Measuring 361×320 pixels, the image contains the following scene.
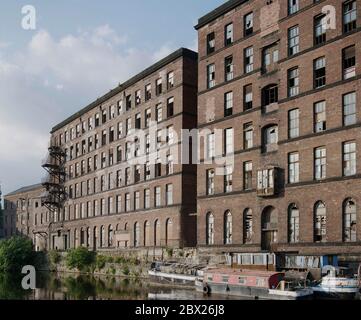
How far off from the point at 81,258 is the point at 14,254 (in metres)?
13.0

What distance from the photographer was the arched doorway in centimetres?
3878

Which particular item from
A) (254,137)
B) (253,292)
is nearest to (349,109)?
(254,137)

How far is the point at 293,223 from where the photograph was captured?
36719 millimetres

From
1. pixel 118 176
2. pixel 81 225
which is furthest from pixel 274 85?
pixel 81 225

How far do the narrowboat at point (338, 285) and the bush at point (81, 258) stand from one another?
35.9 meters

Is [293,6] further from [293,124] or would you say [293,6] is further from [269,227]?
[269,227]

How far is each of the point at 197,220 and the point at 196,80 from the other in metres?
15.2

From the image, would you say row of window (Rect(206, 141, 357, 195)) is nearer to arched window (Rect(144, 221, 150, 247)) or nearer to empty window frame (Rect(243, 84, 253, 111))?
empty window frame (Rect(243, 84, 253, 111))

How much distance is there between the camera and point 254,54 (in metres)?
41.6

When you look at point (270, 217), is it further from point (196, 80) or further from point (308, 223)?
point (196, 80)

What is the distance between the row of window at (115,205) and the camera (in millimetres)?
53225

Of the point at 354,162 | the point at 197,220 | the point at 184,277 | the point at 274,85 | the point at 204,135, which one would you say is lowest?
the point at 184,277

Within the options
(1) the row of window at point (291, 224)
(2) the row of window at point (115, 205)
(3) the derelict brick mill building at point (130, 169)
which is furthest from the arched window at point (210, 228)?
(2) the row of window at point (115, 205)

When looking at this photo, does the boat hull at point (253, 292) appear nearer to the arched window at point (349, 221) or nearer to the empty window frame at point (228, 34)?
the arched window at point (349, 221)
